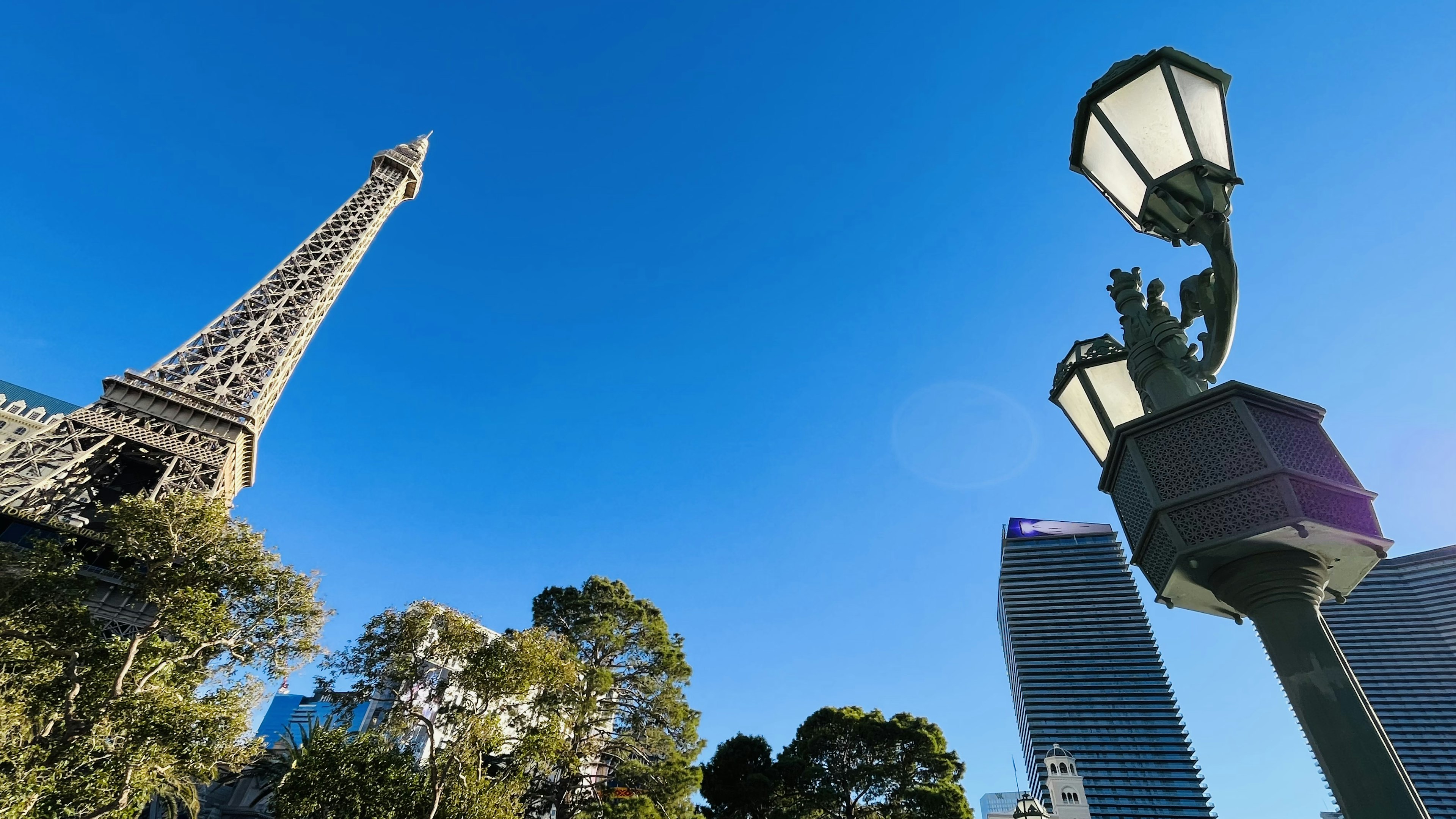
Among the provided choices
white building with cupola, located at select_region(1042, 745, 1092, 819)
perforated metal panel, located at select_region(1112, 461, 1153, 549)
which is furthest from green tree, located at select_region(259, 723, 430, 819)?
white building with cupola, located at select_region(1042, 745, 1092, 819)

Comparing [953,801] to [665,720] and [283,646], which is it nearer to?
[665,720]

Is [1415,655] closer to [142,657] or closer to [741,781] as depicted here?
[741,781]

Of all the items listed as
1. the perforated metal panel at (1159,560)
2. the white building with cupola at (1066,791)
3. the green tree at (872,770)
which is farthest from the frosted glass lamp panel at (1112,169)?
the white building with cupola at (1066,791)

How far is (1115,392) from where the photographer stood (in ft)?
12.7

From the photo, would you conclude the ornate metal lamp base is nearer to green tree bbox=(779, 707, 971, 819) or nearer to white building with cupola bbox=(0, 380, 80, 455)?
green tree bbox=(779, 707, 971, 819)

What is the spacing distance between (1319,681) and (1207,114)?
2512mm

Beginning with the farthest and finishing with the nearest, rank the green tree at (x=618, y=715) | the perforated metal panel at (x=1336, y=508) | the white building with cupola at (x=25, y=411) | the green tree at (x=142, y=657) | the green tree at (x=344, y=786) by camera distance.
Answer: the white building with cupola at (x=25, y=411) < the green tree at (x=618, y=715) < the green tree at (x=344, y=786) < the green tree at (x=142, y=657) < the perforated metal panel at (x=1336, y=508)

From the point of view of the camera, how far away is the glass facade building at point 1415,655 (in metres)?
68.9

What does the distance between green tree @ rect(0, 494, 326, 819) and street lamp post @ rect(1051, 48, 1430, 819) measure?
16.5m

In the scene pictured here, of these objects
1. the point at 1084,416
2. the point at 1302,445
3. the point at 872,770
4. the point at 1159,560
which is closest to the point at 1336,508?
the point at 1302,445

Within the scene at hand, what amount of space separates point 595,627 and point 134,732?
12.7 m

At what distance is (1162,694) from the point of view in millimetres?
85812

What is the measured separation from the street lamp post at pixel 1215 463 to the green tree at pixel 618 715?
728 inches

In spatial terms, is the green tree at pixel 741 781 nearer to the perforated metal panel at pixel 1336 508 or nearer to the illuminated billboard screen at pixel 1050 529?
the perforated metal panel at pixel 1336 508
